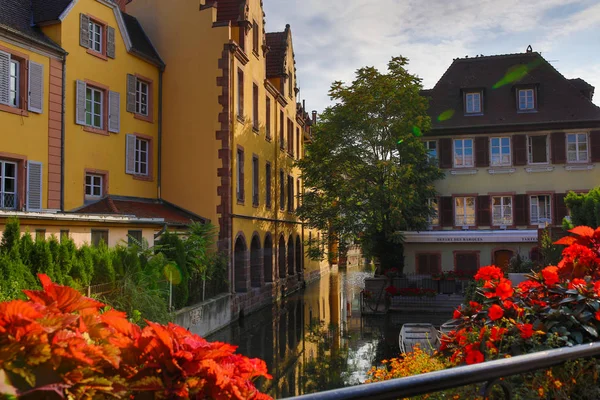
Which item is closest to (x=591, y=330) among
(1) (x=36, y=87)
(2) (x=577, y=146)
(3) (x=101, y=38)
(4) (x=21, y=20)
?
(1) (x=36, y=87)

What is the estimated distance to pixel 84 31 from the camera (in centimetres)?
1995

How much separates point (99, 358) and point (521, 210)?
31.6 m

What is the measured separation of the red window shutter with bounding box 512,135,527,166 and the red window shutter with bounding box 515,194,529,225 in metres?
1.73

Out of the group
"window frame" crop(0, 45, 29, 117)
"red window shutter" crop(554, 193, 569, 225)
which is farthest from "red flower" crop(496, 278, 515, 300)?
"red window shutter" crop(554, 193, 569, 225)

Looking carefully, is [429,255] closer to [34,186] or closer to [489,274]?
[34,186]

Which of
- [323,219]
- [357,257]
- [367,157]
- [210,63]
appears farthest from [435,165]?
[357,257]

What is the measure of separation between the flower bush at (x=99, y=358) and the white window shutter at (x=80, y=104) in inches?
732

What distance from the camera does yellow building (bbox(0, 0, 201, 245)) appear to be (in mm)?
16875

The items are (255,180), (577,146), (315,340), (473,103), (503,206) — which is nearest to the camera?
(315,340)

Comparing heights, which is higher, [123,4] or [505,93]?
[123,4]

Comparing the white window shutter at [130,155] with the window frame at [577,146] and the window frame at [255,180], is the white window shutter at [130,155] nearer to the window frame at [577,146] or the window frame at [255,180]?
the window frame at [255,180]

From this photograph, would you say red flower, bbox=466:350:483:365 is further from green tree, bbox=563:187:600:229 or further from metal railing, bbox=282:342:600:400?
green tree, bbox=563:187:600:229

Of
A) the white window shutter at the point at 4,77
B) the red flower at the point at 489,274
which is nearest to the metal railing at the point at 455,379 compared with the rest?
the red flower at the point at 489,274

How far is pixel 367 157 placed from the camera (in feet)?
95.8
